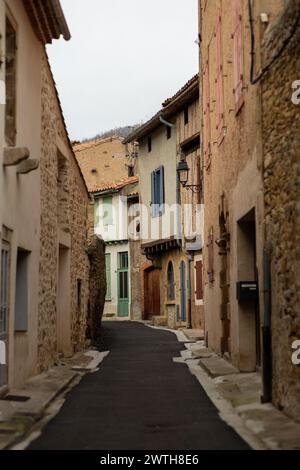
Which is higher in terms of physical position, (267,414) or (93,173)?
(93,173)

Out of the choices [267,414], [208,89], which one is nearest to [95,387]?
[267,414]

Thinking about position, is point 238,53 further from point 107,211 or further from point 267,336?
point 107,211

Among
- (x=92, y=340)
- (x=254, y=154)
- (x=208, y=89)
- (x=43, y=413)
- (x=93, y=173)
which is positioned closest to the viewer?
(x=43, y=413)

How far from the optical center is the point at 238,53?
12453mm

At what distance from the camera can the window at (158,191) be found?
3225cm

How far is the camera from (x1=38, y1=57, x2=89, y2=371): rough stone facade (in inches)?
542

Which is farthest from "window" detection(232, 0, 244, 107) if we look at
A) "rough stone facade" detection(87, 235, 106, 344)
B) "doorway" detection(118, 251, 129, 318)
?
"doorway" detection(118, 251, 129, 318)

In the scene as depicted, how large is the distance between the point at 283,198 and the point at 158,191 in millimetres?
24071

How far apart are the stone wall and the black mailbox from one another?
9.00 ft

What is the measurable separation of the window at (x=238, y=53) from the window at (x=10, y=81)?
11.0 feet

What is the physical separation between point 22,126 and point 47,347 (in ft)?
14.3

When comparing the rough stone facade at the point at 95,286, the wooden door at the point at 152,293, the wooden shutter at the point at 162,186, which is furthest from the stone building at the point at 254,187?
the wooden door at the point at 152,293

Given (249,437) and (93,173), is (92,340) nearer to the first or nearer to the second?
(249,437)

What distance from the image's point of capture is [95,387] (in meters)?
11.9
